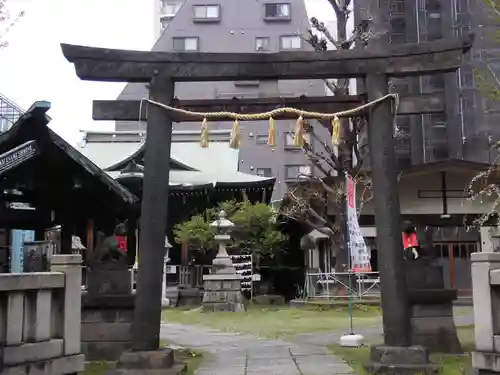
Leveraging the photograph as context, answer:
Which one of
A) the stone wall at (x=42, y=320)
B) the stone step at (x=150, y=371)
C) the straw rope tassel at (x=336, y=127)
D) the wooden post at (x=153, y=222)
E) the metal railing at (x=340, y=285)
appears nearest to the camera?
the stone wall at (x=42, y=320)

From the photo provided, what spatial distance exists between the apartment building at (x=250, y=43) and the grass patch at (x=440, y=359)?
92.8ft

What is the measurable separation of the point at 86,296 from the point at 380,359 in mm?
5080

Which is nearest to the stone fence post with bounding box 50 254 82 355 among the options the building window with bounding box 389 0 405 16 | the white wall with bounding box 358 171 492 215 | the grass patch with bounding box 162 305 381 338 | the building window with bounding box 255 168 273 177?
the grass patch with bounding box 162 305 381 338

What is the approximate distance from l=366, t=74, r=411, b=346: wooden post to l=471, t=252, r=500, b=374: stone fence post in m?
1.68

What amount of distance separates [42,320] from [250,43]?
37.8m

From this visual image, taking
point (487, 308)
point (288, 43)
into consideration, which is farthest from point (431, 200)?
point (288, 43)

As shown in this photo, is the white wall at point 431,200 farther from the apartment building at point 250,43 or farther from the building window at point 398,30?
the apartment building at point 250,43

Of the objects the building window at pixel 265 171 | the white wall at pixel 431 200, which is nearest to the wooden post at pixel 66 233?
the white wall at pixel 431 200

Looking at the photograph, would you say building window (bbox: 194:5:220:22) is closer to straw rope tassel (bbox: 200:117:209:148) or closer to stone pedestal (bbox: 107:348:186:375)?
straw rope tassel (bbox: 200:117:209:148)

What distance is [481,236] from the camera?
24.2 metres

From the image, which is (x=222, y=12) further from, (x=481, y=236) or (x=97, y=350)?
(x=97, y=350)

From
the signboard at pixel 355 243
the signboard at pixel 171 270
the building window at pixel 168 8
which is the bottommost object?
the signboard at pixel 171 270

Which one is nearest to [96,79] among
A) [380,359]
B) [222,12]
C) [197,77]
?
[197,77]

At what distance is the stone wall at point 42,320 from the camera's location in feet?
21.0
